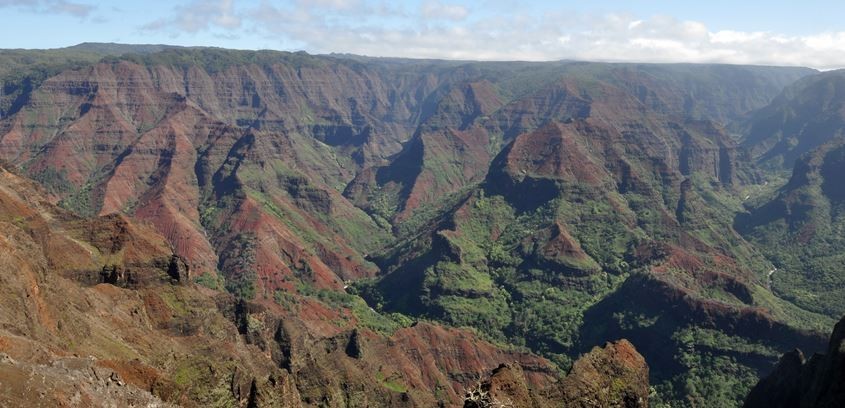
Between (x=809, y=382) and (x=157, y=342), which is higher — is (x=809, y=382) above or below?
above

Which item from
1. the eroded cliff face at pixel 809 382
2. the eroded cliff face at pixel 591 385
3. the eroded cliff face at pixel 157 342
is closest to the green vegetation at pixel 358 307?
the eroded cliff face at pixel 157 342

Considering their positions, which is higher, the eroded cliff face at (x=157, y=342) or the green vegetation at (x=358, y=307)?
the eroded cliff face at (x=157, y=342)

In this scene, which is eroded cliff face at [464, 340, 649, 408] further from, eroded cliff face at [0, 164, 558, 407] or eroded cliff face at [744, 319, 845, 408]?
Result: eroded cliff face at [0, 164, 558, 407]

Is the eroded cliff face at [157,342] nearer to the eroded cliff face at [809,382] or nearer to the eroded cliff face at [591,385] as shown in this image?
the eroded cliff face at [591,385]

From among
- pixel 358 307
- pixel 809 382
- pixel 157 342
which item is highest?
pixel 809 382

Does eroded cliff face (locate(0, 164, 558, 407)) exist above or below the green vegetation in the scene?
above

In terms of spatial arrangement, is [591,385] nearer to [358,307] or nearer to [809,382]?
[809,382]

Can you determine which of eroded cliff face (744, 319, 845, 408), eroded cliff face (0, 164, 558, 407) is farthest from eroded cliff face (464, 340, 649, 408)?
eroded cliff face (0, 164, 558, 407)

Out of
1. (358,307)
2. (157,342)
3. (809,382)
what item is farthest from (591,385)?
(358,307)

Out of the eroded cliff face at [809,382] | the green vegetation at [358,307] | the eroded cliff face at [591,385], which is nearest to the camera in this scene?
the eroded cliff face at [591,385]
